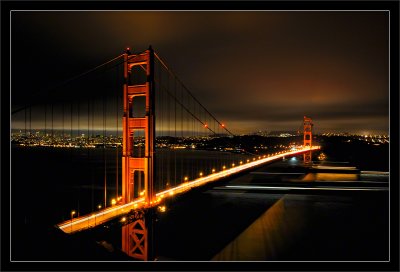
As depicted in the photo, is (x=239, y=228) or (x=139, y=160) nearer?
(x=139, y=160)

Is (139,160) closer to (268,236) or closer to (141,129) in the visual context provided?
(141,129)

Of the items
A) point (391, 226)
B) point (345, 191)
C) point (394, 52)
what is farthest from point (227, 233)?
point (345, 191)

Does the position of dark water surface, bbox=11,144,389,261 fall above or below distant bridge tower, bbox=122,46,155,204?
below

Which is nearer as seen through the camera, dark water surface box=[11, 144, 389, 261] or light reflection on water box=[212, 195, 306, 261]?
dark water surface box=[11, 144, 389, 261]

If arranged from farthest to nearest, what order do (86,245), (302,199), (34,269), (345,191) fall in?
(345,191)
(302,199)
(86,245)
(34,269)

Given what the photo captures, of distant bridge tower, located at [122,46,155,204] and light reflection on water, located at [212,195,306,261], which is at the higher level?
distant bridge tower, located at [122,46,155,204]

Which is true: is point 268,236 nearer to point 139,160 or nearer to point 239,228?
point 239,228

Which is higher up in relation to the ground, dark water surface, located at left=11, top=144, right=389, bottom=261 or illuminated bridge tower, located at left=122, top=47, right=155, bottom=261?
illuminated bridge tower, located at left=122, top=47, right=155, bottom=261

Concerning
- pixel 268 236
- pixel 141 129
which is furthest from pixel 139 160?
pixel 268 236

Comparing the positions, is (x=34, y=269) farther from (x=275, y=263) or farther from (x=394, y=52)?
(x=394, y=52)

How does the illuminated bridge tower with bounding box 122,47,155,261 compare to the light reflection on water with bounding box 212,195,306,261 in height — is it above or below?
above

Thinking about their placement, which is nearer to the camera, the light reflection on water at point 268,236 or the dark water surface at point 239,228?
the dark water surface at point 239,228
